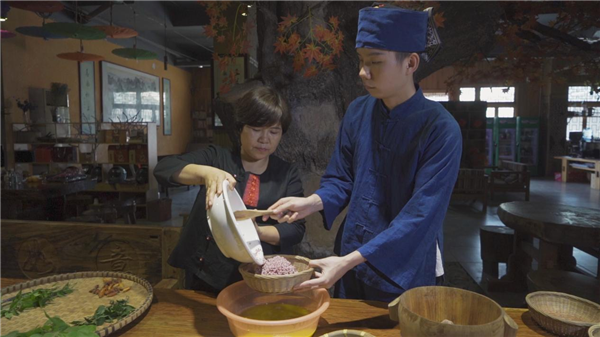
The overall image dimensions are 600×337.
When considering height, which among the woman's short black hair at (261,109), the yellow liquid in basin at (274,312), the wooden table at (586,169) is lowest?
the yellow liquid in basin at (274,312)

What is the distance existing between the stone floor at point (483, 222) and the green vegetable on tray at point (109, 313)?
3.40 meters

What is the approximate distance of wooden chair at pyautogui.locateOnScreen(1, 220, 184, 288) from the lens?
2148 millimetres

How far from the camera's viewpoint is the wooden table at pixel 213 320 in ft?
3.89

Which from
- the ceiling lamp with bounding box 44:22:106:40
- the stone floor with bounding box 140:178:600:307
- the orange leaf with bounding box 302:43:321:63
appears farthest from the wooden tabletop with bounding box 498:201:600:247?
the ceiling lamp with bounding box 44:22:106:40

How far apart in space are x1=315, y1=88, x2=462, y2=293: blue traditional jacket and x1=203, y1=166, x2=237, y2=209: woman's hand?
44 centimetres

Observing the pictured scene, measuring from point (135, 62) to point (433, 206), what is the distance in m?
10.4

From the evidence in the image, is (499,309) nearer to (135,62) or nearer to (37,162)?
(37,162)

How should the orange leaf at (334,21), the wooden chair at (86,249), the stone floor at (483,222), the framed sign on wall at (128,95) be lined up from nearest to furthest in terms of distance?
the wooden chair at (86,249) → the orange leaf at (334,21) → the stone floor at (483,222) → the framed sign on wall at (128,95)

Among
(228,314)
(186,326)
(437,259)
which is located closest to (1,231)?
(186,326)

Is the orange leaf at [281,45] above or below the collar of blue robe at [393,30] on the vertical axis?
above

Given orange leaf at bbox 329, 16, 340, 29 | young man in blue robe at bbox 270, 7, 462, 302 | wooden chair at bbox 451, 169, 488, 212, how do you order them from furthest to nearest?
wooden chair at bbox 451, 169, 488, 212 < orange leaf at bbox 329, 16, 340, 29 < young man in blue robe at bbox 270, 7, 462, 302

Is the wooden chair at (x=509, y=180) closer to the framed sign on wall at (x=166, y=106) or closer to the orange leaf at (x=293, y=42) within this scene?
the orange leaf at (x=293, y=42)

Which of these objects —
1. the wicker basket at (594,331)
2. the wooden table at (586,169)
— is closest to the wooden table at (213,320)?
the wicker basket at (594,331)

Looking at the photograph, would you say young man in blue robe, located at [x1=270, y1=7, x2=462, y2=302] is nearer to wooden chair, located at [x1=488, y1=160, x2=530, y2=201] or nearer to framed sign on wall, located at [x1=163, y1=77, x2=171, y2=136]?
wooden chair, located at [x1=488, y1=160, x2=530, y2=201]
